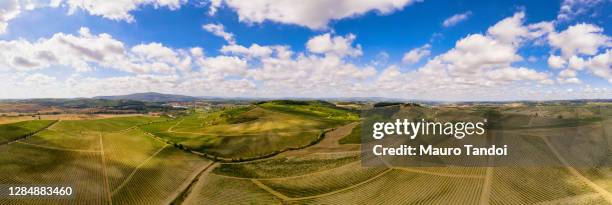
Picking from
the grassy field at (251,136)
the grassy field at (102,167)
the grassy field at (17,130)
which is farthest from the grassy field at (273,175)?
the grassy field at (17,130)

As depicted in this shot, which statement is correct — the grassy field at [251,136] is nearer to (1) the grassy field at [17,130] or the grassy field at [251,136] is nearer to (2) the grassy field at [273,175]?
(2) the grassy field at [273,175]

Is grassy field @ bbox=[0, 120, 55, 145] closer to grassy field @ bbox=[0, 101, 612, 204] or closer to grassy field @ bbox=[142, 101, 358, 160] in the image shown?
grassy field @ bbox=[0, 101, 612, 204]

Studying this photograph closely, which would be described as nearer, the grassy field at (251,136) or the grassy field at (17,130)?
the grassy field at (17,130)

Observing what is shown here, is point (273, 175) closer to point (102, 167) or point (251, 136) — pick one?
point (102, 167)

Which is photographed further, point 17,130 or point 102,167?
point 17,130

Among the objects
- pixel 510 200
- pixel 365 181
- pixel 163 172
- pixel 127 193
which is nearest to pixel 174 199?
pixel 127 193

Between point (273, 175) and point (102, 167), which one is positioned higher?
point (102, 167)

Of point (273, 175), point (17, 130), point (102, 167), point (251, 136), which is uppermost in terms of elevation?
point (17, 130)

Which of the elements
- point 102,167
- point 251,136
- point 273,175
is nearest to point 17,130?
point 102,167

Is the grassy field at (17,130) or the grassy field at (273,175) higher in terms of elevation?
the grassy field at (17,130)

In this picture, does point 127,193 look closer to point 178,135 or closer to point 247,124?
point 178,135

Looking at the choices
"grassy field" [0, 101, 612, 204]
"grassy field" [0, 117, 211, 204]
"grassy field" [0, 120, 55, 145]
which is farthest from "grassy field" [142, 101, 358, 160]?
"grassy field" [0, 120, 55, 145]

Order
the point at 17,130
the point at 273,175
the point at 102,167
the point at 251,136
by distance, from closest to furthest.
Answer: the point at 273,175, the point at 102,167, the point at 17,130, the point at 251,136
